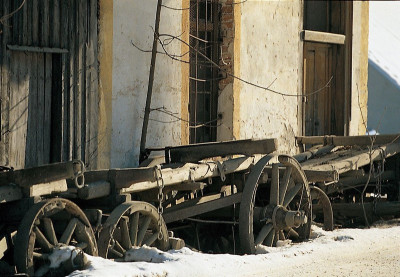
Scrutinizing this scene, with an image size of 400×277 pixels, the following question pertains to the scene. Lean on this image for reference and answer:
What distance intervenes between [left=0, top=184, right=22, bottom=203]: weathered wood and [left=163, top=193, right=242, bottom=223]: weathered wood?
6.65ft

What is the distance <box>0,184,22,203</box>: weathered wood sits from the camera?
709 centimetres

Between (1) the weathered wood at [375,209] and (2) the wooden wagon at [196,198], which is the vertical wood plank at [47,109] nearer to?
(2) the wooden wagon at [196,198]

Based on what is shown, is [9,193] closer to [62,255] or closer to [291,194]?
[62,255]

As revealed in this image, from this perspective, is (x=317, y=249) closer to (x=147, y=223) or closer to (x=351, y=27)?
(x=147, y=223)

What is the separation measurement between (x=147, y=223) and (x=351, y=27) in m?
7.28

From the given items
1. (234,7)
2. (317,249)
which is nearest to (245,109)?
(234,7)

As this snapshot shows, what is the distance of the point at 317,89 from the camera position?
46.0 ft

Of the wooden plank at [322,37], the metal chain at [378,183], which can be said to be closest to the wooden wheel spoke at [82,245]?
the metal chain at [378,183]

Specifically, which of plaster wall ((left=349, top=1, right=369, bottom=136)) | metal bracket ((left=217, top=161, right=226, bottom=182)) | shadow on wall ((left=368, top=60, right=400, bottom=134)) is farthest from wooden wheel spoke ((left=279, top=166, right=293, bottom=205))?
shadow on wall ((left=368, top=60, right=400, bottom=134))

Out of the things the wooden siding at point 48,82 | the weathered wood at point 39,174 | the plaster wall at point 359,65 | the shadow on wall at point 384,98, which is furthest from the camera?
the shadow on wall at point 384,98

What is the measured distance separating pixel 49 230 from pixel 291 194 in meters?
3.24

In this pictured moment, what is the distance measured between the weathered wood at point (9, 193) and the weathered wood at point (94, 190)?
1.95 ft

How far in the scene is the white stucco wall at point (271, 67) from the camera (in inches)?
473

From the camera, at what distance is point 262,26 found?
12.3 meters
